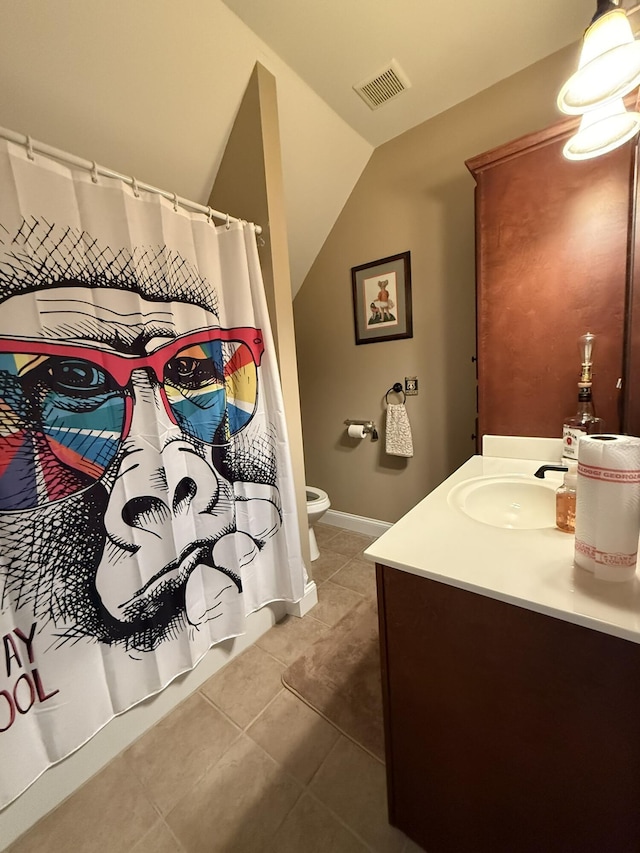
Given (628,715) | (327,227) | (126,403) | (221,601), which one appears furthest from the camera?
(327,227)

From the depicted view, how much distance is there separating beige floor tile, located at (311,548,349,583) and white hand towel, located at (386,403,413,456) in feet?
2.65

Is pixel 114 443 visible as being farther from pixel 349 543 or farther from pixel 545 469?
pixel 349 543

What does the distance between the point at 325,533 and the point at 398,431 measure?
3.42 feet

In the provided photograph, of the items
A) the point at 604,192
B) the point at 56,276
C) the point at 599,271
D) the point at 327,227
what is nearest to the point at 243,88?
the point at 327,227

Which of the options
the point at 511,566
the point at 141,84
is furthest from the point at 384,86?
the point at 511,566

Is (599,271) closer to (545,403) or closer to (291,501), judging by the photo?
(545,403)

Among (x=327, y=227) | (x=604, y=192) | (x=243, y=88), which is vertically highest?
(x=243, y=88)

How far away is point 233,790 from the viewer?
3.27ft

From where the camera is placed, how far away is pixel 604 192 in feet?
3.59

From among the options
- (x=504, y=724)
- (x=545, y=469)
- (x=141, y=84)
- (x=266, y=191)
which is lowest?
(x=504, y=724)

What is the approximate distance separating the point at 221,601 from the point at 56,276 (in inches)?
49.5

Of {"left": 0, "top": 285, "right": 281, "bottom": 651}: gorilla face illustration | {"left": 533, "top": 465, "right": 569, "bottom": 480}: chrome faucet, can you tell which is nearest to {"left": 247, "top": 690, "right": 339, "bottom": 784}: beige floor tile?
{"left": 0, "top": 285, "right": 281, "bottom": 651}: gorilla face illustration

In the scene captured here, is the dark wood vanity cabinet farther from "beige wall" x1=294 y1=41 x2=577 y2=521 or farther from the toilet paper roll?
the toilet paper roll

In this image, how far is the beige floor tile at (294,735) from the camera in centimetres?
105
